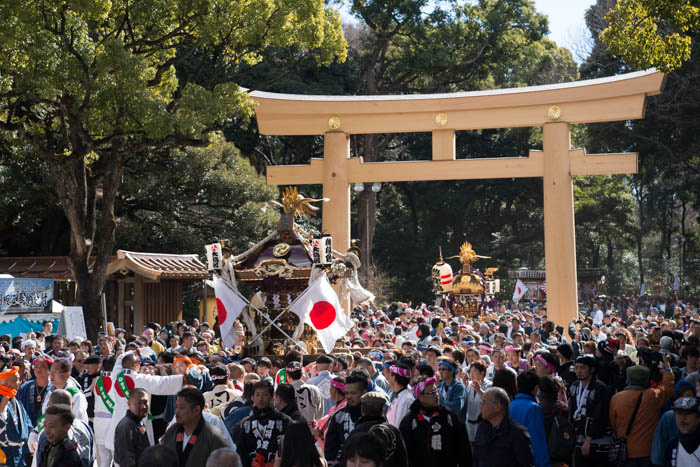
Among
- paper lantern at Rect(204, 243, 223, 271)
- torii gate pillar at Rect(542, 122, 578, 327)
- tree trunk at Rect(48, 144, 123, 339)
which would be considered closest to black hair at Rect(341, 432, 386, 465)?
paper lantern at Rect(204, 243, 223, 271)

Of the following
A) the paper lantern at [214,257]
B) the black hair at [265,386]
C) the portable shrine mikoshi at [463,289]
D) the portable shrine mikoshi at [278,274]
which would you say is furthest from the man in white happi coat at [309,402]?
the portable shrine mikoshi at [463,289]

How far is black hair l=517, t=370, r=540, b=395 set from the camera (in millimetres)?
6098

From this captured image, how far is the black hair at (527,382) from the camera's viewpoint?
610 cm

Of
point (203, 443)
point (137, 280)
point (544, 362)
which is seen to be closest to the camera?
point (203, 443)

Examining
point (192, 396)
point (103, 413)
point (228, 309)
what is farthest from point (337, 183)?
point (192, 396)

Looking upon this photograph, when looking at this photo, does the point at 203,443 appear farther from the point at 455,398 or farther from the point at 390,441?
the point at 455,398

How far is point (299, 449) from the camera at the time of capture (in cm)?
502

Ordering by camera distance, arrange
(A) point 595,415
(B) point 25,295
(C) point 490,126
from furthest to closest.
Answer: (C) point 490,126, (B) point 25,295, (A) point 595,415

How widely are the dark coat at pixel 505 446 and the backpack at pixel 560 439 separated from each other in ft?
4.10

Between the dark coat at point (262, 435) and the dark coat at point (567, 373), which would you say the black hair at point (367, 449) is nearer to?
the dark coat at point (262, 435)

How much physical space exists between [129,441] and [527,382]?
307 cm

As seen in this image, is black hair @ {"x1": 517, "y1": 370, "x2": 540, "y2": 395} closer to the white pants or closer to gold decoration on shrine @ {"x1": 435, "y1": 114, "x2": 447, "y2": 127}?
the white pants

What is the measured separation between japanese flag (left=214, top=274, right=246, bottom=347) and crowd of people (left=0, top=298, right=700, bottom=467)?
2.74 m

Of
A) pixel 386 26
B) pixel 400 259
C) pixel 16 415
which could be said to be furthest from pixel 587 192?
pixel 16 415
